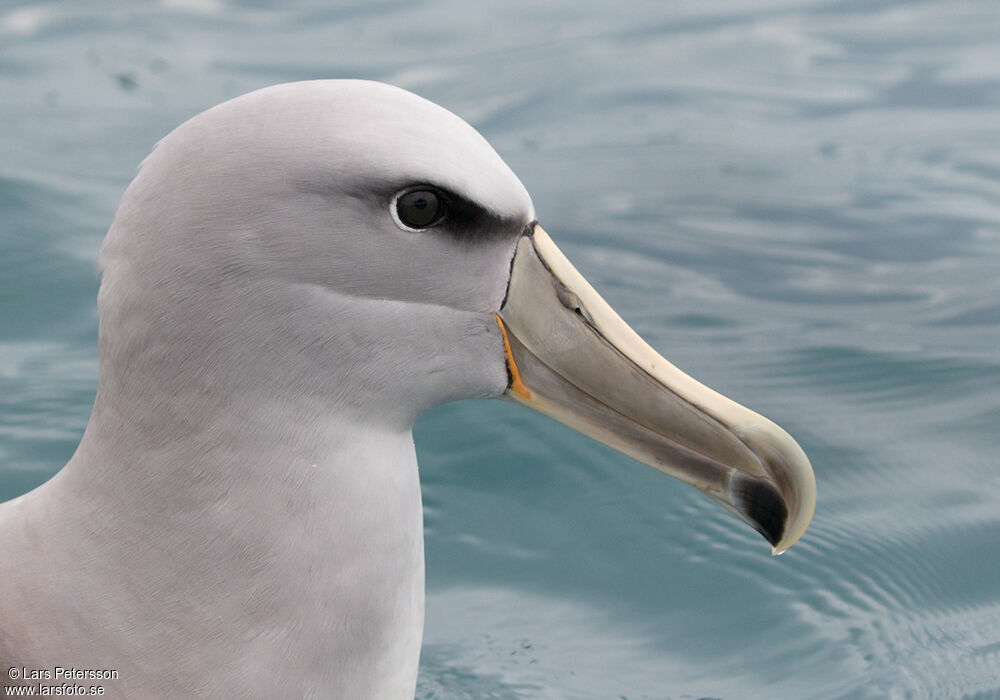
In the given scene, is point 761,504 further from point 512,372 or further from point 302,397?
point 302,397

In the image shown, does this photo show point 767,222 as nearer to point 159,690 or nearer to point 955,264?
point 955,264

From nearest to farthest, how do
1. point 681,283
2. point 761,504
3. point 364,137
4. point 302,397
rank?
point 364,137 < point 302,397 < point 761,504 < point 681,283

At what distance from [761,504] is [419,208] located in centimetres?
85

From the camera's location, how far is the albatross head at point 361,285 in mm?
2352

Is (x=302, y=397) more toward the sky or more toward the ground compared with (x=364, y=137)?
more toward the ground

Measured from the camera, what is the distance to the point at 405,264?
8.13 ft

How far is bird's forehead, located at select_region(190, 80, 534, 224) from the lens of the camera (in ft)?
7.69

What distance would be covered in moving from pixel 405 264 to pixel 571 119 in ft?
17.3

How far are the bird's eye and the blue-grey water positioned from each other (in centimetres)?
173

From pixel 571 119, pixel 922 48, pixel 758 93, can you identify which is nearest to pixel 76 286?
pixel 571 119

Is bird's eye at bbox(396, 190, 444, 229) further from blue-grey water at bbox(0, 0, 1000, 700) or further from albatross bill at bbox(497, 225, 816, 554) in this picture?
blue-grey water at bbox(0, 0, 1000, 700)

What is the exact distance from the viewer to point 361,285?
245 cm

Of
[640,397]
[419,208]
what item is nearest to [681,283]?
[640,397]

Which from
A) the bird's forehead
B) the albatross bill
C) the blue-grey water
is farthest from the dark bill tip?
the blue-grey water
